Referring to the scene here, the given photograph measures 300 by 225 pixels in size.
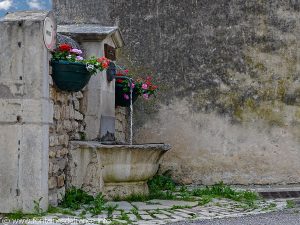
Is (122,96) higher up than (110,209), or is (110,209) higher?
(122,96)

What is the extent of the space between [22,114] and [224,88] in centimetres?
471

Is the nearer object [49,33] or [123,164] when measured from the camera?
[49,33]

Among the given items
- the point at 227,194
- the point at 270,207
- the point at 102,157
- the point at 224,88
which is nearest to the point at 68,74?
the point at 102,157

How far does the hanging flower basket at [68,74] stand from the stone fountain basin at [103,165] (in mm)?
762

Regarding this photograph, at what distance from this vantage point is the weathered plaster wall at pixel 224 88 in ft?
31.9

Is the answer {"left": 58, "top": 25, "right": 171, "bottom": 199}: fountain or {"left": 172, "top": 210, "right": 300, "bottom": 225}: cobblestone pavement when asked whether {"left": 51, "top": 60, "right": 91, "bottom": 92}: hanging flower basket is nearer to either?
{"left": 58, "top": 25, "right": 171, "bottom": 199}: fountain

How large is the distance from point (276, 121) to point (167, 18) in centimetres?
261

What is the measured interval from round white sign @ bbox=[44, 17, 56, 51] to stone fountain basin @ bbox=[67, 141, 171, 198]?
1.32m

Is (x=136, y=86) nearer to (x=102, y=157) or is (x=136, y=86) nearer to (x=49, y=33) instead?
(x=102, y=157)

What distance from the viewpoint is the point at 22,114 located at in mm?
5926

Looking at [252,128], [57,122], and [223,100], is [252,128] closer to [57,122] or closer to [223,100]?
[223,100]

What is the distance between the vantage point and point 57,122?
21.5 ft

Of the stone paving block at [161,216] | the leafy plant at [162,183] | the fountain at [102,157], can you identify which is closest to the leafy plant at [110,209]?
the stone paving block at [161,216]

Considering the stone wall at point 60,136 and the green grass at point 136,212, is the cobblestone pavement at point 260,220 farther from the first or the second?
the stone wall at point 60,136
